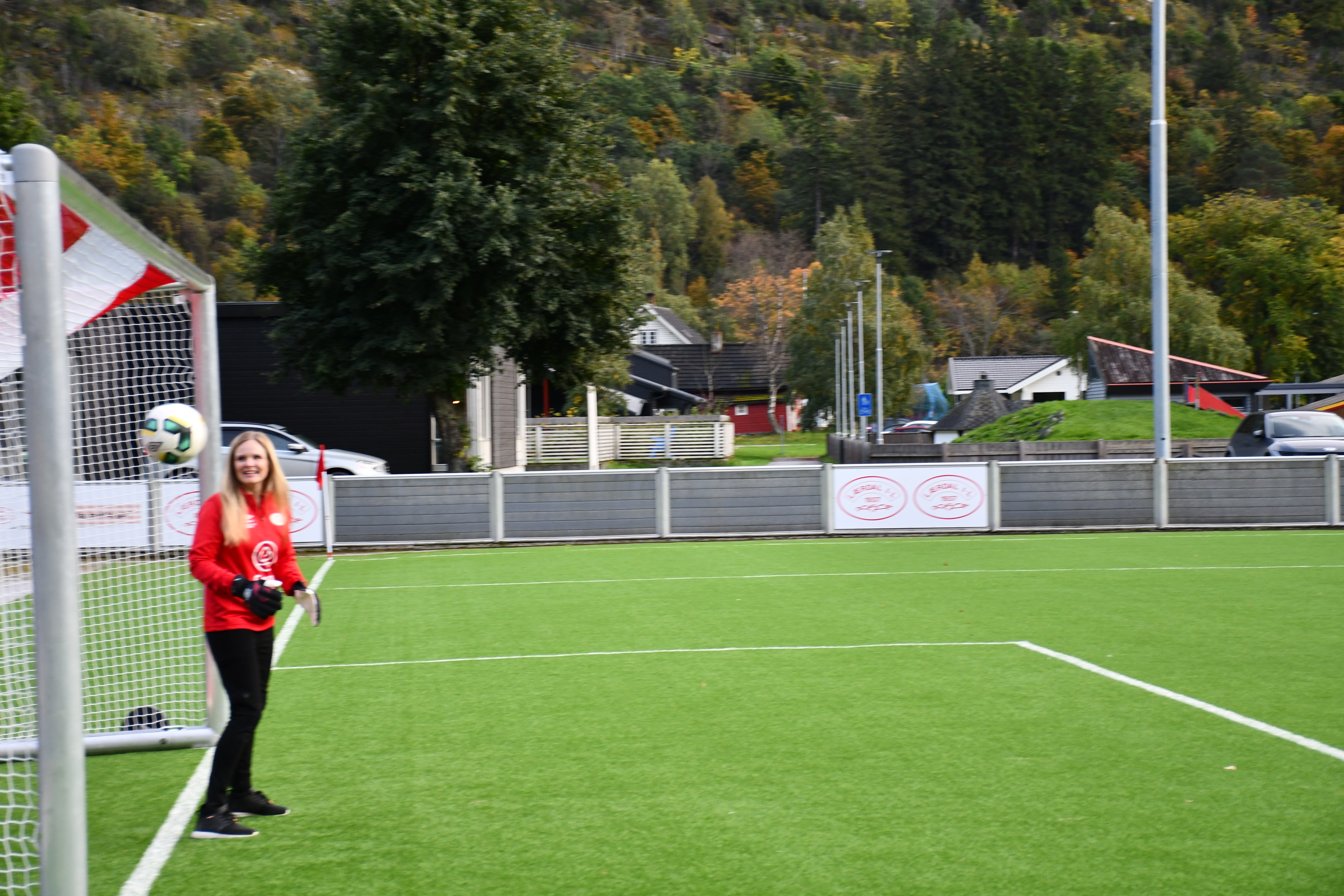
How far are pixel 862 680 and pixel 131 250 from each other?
527cm

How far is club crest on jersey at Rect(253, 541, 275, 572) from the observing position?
5.41m

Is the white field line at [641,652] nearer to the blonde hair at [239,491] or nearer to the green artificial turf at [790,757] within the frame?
the green artificial turf at [790,757]

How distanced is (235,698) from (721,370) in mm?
88294

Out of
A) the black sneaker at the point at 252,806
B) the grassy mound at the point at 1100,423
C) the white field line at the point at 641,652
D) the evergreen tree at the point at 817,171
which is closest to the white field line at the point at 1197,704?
the white field line at the point at 641,652

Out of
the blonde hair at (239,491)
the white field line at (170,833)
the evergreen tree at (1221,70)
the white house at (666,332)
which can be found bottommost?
the white field line at (170,833)

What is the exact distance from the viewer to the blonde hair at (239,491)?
5273mm

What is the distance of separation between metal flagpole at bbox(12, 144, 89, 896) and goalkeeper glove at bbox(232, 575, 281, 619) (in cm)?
102

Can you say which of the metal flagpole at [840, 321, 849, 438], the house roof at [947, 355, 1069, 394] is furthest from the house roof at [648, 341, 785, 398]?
the metal flagpole at [840, 321, 849, 438]

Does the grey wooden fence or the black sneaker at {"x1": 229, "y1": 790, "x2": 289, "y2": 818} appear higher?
the grey wooden fence

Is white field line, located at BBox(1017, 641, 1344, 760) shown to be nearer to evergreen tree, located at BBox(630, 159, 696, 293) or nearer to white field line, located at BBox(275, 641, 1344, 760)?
white field line, located at BBox(275, 641, 1344, 760)

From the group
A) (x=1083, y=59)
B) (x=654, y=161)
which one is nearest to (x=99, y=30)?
(x=654, y=161)

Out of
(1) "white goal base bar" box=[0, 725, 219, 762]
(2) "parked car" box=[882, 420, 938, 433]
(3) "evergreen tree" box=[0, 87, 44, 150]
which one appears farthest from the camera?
(2) "parked car" box=[882, 420, 938, 433]

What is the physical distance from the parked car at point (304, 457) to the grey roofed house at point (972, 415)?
3322 centimetres

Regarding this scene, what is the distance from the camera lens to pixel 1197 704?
24.5 feet
